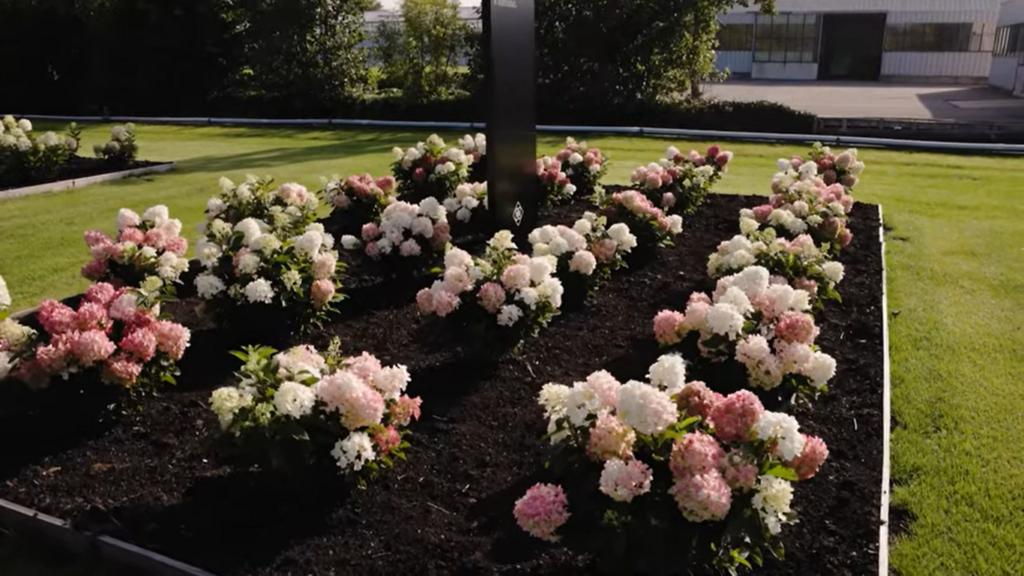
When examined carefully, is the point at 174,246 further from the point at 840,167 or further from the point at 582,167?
the point at 840,167

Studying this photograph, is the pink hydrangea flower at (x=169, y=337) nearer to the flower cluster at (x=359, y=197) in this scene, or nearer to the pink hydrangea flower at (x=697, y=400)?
the pink hydrangea flower at (x=697, y=400)

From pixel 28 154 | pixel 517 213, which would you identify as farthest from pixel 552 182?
pixel 28 154

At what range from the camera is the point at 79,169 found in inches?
462

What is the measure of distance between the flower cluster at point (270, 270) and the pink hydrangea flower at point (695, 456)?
2.90 meters

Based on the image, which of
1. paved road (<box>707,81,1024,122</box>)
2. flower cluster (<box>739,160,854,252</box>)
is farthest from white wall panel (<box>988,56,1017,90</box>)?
flower cluster (<box>739,160,854,252</box>)

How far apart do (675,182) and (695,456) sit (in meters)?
5.99

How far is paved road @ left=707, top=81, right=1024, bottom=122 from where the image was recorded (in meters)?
23.9

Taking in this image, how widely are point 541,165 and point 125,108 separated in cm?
1750

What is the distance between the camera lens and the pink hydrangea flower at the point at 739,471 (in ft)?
9.26

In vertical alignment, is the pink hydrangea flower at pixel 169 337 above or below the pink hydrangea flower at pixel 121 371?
above

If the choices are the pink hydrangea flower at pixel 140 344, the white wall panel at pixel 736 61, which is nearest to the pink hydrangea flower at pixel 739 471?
the pink hydrangea flower at pixel 140 344

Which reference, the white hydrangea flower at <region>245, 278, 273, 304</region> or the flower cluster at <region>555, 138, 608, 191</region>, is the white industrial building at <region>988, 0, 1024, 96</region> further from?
the white hydrangea flower at <region>245, 278, 273, 304</region>

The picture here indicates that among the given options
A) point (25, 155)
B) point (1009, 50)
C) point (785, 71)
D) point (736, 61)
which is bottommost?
point (25, 155)

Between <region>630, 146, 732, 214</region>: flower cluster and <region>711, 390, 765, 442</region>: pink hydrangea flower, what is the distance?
198 inches
